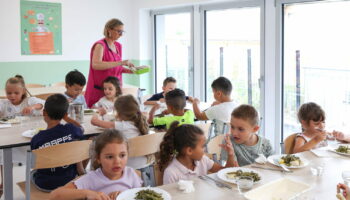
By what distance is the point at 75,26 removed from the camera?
6004mm

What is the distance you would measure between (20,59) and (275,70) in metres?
3.53

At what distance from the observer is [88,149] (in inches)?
91.7

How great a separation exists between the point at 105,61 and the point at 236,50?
1924 mm

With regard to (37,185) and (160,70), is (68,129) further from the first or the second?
(160,70)

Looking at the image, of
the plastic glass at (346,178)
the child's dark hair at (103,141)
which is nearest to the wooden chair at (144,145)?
the child's dark hair at (103,141)

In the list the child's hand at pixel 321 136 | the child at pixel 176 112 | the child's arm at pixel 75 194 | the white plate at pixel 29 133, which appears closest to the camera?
the child's arm at pixel 75 194

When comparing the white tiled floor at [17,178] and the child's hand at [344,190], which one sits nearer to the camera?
the child's hand at [344,190]

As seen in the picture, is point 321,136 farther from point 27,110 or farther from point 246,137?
point 27,110

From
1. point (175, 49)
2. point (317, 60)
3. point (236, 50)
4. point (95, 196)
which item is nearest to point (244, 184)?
point (95, 196)

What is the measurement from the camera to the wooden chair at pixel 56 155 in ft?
7.20

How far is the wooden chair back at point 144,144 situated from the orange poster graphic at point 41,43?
12.5ft

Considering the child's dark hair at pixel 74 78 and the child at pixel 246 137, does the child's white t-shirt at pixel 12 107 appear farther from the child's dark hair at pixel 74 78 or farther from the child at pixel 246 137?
the child at pixel 246 137

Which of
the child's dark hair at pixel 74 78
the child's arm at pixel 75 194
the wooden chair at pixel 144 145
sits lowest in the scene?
the child's arm at pixel 75 194

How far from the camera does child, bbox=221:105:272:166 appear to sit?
92.8 inches
